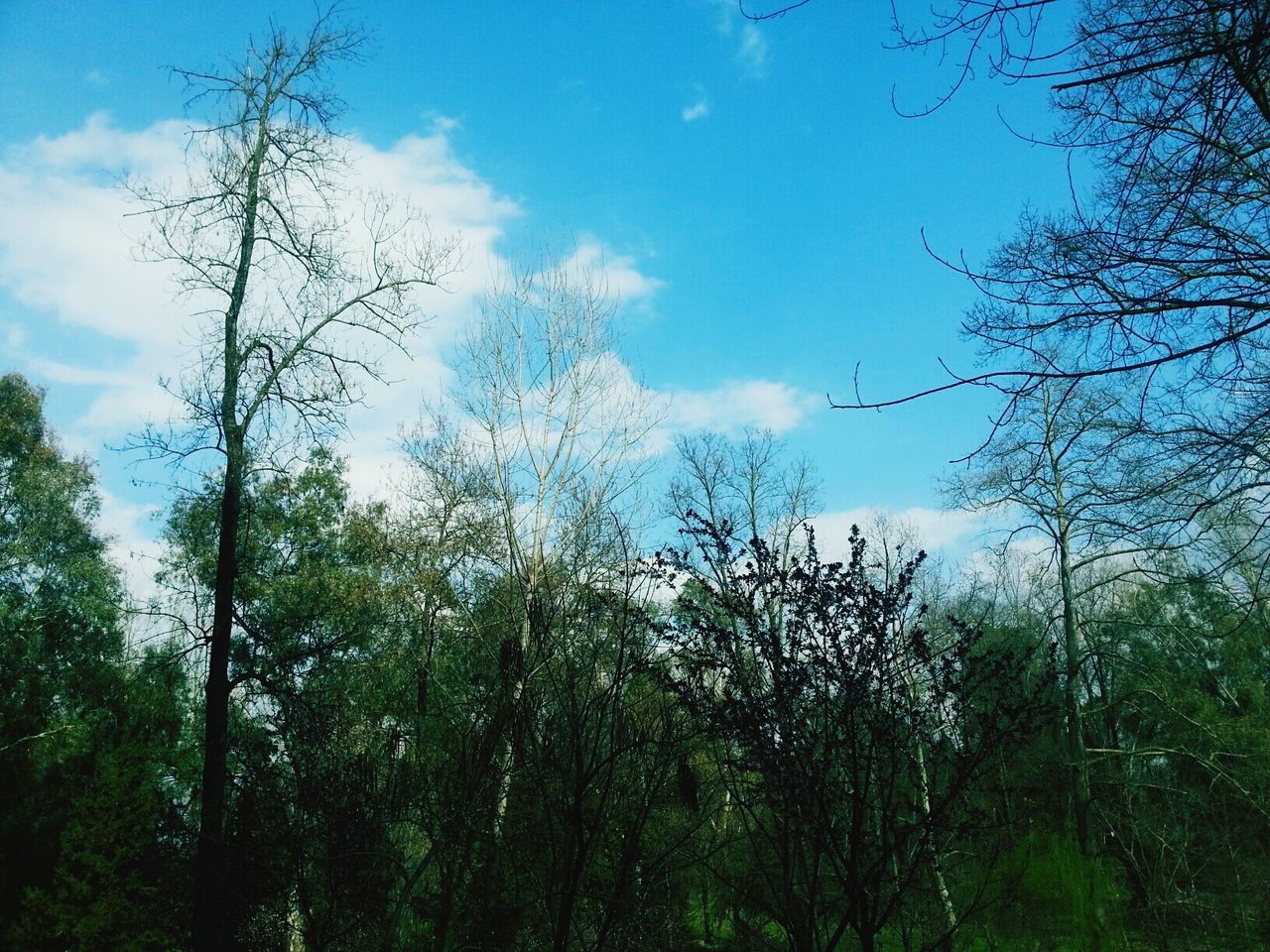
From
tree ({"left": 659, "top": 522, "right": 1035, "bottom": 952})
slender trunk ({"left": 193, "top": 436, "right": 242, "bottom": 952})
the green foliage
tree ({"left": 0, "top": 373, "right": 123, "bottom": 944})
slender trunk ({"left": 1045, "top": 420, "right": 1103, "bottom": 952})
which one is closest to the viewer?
tree ({"left": 659, "top": 522, "right": 1035, "bottom": 952})

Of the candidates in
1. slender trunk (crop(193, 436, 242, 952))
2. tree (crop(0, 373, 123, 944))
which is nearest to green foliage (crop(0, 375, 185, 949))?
tree (crop(0, 373, 123, 944))

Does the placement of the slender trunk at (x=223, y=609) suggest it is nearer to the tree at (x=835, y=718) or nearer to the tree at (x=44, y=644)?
the tree at (x=835, y=718)

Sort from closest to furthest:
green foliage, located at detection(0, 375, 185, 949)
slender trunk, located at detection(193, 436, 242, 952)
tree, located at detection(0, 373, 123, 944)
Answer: slender trunk, located at detection(193, 436, 242, 952) → green foliage, located at detection(0, 375, 185, 949) → tree, located at detection(0, 373, 123, 944)

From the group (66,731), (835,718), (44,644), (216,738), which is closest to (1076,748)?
(835,718)

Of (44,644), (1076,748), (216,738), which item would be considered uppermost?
(44,644)

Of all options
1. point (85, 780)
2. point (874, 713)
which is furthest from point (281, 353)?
point (85, 780)

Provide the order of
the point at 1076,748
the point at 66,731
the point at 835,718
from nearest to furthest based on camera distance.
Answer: the point at 835,718
the point at 1076,748
the point at 66,731

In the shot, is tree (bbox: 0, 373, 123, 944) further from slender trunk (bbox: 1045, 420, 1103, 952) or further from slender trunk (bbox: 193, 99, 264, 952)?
slender trunk (bbox: 1045, 420, 1103, 952)

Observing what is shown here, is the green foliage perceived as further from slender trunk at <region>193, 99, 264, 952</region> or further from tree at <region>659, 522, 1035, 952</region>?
→ tree at <region>659, 522, 1035, 952</region>

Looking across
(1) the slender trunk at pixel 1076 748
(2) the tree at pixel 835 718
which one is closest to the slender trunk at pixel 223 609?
(2) the tree at pixel 835 718

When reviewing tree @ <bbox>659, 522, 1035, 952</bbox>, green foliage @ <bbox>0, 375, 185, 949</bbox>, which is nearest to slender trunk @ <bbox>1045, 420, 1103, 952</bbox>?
tree @ <bbox>659, 522, 1035, 952</bbox>

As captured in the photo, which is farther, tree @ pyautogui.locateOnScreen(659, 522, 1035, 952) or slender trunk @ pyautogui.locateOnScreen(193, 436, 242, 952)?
slender trunk @ pyautogui.locateOnScreen(193, 436, 242, 952)

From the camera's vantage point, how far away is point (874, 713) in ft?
11.6

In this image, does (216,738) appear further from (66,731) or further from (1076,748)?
(66,731)
